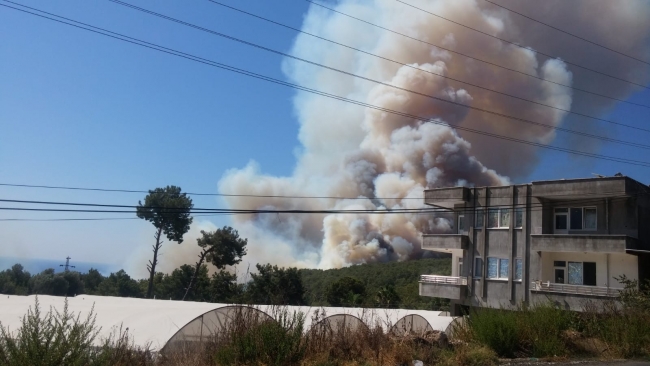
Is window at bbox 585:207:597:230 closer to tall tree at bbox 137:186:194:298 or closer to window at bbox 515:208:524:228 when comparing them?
window at bbox 515:208:524:228

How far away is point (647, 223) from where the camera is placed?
3095 centimetres

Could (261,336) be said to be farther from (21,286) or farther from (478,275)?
(21,286)

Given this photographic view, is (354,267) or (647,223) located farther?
(354,267)

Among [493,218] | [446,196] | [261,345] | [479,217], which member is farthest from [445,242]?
[261,345]

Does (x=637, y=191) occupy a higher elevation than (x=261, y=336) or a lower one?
higher

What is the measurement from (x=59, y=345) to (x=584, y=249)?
28.3 metres

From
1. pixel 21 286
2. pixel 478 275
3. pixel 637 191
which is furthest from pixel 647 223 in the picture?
pixel 21 286

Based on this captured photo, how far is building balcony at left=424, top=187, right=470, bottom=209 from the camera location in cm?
3647

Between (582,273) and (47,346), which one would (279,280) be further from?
(47,346)

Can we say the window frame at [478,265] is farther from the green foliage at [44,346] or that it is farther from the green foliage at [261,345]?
the green foliage at [44,346]

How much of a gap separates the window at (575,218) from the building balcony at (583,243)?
184cm

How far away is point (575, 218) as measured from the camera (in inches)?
1259

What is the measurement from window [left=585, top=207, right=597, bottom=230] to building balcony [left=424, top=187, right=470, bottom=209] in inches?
299

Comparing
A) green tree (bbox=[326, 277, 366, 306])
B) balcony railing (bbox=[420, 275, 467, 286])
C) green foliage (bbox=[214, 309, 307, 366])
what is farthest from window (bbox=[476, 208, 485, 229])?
green foliage (bbox=[214, 309, 307, 366])
